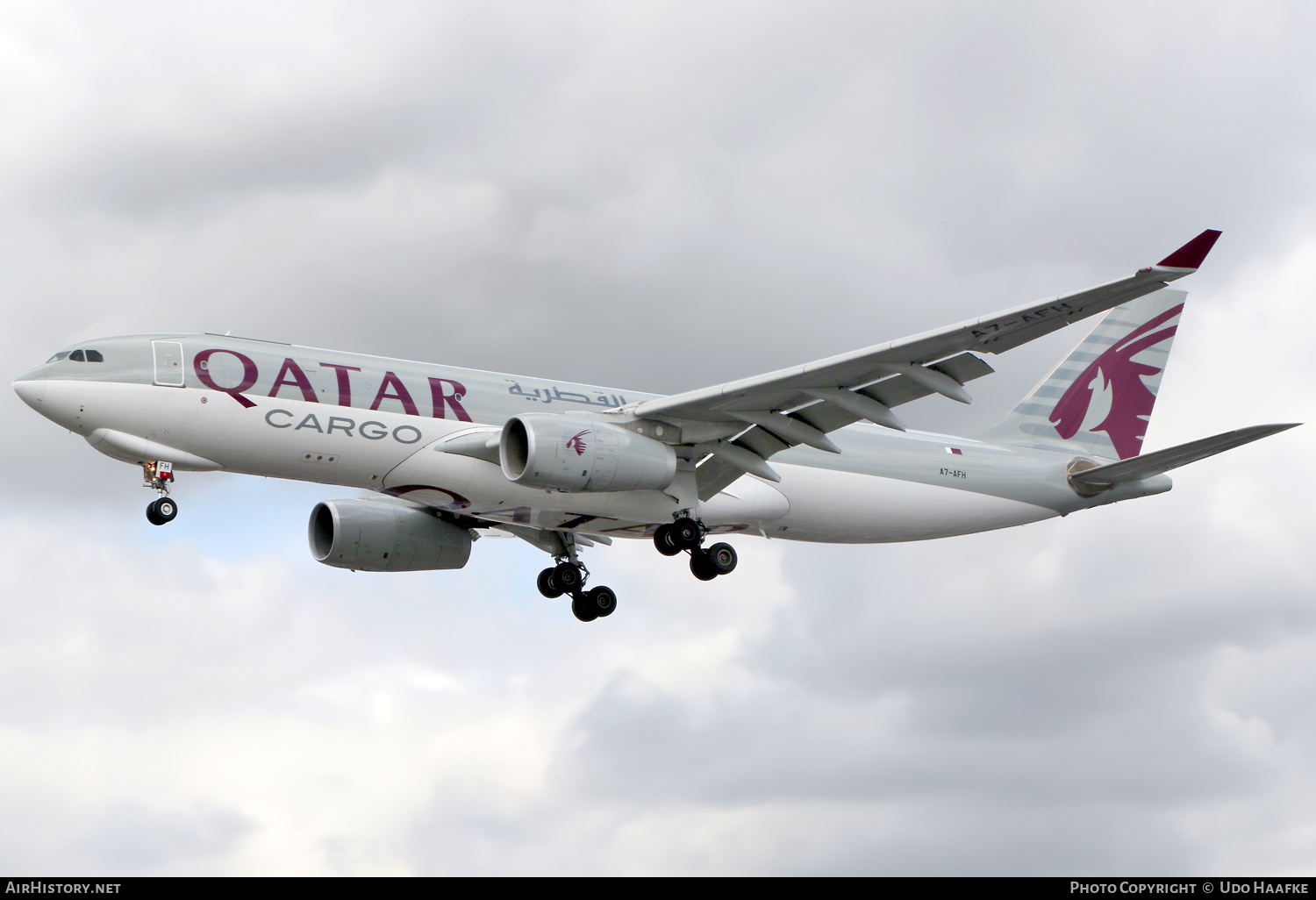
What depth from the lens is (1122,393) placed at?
39.7 metres

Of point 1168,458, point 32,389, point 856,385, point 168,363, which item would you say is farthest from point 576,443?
point 1168,458

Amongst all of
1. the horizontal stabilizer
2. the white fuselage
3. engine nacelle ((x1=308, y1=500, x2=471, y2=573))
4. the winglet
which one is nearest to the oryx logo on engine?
the white fuselage

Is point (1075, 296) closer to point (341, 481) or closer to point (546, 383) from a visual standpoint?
point (546, 383)

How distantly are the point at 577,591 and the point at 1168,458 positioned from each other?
1474 cm

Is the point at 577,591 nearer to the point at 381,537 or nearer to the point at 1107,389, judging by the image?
the point at 381,537

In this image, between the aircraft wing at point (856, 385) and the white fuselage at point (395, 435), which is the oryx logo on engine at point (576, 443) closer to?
the white fuselage at point (395, 435)

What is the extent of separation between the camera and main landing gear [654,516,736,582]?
103 feet

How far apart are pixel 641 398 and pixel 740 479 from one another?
10.0ft

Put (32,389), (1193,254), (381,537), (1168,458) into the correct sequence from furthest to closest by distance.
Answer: (381,537) < (1168,458) < (32,389) < (1193,254)

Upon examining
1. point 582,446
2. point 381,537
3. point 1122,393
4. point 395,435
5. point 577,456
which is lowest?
point 577,456

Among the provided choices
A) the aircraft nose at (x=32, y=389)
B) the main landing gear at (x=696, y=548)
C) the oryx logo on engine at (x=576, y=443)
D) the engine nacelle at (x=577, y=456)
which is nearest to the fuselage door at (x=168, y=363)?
the aircraft nose at (x=32, y=389)

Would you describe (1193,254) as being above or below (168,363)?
below

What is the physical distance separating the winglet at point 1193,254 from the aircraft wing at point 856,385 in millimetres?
15
